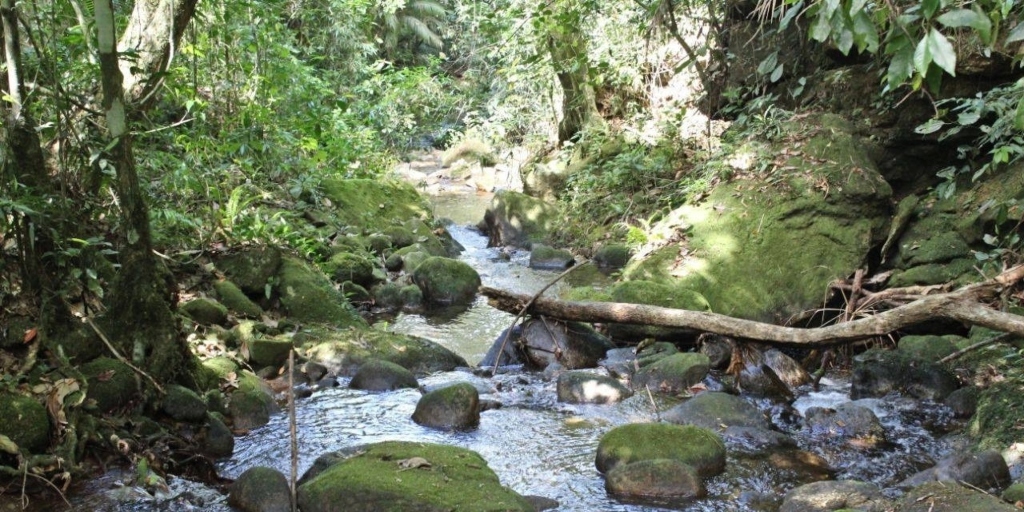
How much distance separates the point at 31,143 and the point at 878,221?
294 inches

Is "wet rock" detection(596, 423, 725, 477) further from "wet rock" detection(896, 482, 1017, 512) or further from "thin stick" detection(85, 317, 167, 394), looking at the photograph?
"thin stick" detection(85, 317, 167, 394)

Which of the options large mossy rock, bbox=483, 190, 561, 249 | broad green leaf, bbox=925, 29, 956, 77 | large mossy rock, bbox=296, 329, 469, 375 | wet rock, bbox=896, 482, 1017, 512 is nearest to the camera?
broad green leaf, bbox=925, 29, 956, 77

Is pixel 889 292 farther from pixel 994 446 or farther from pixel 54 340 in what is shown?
pixel 54 340

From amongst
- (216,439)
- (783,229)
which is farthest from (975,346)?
(216,439)

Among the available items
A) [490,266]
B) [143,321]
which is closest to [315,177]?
[490,266]

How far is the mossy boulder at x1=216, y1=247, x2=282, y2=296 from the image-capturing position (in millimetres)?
7148

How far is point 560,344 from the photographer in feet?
23.3

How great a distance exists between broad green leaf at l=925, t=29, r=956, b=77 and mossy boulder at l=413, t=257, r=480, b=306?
25.2 feet

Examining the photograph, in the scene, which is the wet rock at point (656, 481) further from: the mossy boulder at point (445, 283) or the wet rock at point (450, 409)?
the mossy boulder at point (445, 283)

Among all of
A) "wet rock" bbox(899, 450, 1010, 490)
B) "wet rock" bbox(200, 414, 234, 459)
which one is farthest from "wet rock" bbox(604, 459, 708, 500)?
"wet rock" bbox(200, 414, 234, 459)

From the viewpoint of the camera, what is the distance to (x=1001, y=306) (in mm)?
5477

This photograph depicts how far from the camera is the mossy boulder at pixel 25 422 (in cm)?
371

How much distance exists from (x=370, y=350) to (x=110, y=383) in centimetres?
251

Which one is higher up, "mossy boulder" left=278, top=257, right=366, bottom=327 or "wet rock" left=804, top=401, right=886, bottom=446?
"mossy boulder" left=278, top=257, right=366, bottom=327
